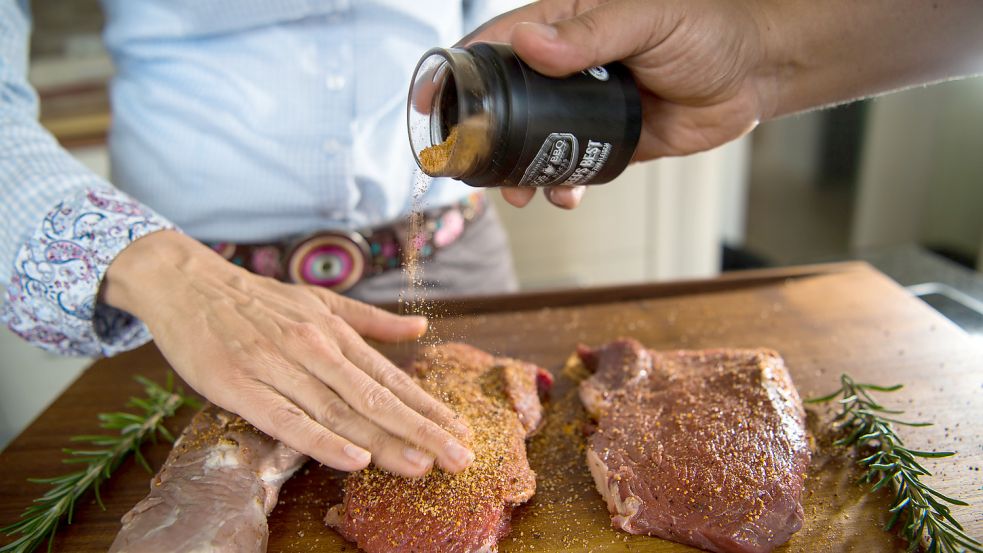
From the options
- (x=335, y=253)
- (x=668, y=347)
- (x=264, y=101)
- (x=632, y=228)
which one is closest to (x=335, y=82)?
(x=264, y=101)

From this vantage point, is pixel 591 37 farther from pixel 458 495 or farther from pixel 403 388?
pixel 458 495

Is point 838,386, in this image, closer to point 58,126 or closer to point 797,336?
point 797,336

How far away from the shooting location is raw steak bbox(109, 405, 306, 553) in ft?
3.75

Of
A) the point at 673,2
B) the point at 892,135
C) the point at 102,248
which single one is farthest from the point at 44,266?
the point at 892,135

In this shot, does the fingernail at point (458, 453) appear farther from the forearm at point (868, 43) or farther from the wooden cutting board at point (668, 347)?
the forearm at point (868, 43)

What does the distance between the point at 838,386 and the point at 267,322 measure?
49.7 inches

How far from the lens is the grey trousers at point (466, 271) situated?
6.23ft

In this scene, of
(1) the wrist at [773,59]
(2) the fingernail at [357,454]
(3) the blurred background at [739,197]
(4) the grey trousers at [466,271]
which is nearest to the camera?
(2) the fingernail at [357,454]

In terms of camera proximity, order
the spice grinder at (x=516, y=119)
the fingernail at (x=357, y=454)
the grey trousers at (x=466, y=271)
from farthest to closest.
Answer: the grey trousers at (x=466, y=271), the fingernail at (x=357, y=454), the spice grinder at (x=516, y=119)

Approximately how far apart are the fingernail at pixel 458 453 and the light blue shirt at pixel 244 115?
764mm

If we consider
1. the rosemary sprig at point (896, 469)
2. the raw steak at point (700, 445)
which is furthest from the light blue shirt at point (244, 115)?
the rosemary sprig at point (896, 469)

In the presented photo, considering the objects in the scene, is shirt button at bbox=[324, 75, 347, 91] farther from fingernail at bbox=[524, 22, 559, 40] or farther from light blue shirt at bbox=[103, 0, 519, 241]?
fingernail at bbox=[524, 22, 559, 40]

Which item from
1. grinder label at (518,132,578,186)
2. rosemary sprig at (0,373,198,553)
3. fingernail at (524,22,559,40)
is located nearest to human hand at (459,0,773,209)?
fingernail at (524,22,559,40)

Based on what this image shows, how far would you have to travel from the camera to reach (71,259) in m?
1.43
